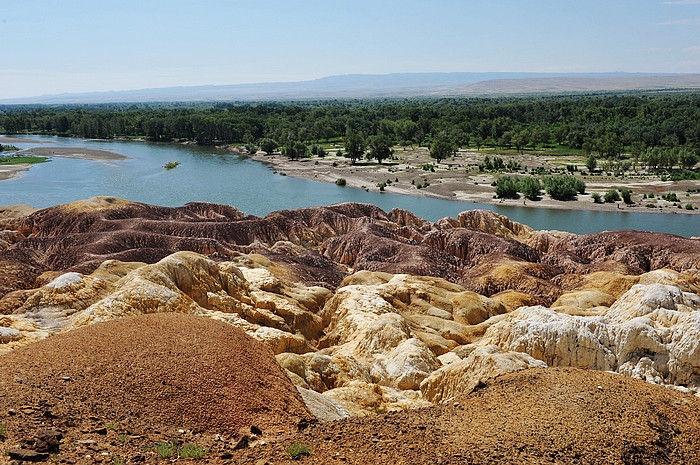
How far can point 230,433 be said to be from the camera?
1381cm

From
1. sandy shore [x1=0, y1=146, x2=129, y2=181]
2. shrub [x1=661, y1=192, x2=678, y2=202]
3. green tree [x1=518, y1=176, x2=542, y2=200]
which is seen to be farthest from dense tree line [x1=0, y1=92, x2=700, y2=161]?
green tree [x1=518, y1=176, x2=542, y2=200]

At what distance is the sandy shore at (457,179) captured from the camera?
95625 mm

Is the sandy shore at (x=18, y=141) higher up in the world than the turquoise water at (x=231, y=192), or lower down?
higher up

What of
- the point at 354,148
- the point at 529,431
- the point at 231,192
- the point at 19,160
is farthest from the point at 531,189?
the point at 19,160

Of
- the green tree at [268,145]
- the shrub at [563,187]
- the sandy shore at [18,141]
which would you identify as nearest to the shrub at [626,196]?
the shrub at [563,187]

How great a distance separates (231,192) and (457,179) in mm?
45133

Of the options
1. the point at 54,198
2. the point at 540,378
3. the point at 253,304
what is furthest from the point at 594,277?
the point at 54,198

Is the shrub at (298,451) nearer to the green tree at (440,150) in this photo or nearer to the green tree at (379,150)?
the green tree at (379,150)

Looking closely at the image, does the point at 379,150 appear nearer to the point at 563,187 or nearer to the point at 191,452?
the point at 563,187

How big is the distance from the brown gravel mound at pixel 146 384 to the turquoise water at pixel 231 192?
72701 mm

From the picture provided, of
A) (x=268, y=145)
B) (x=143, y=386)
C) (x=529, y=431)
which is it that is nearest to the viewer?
(x=529, y=431)

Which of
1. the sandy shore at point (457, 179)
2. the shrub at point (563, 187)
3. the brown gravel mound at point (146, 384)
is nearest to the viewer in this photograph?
the brown gravel mound at point (146, 384)

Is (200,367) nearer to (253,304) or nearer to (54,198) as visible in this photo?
(253,304)

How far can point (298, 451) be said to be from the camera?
12055mm
